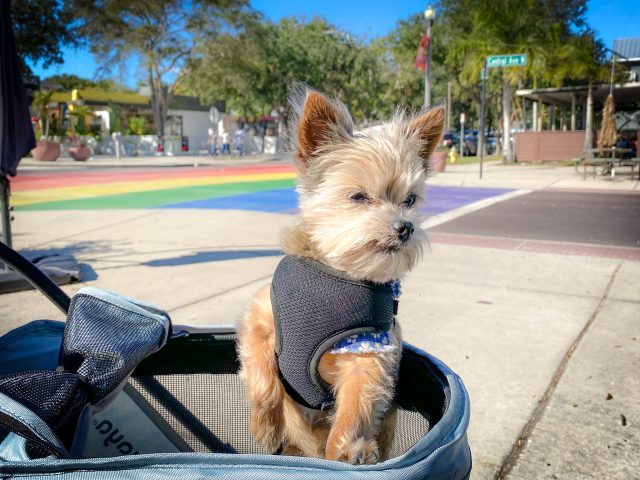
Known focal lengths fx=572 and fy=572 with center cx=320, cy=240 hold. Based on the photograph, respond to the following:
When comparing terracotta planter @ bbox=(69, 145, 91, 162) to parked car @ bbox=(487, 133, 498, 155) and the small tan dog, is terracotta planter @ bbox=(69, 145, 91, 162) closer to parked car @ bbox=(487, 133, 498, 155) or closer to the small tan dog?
parked car @ bbox=(487, 133, 498, 155)

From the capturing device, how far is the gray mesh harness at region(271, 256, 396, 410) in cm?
171

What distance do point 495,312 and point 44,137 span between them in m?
36.5

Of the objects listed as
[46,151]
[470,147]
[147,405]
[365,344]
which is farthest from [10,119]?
[470,147]

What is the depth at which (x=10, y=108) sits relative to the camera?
4.62 meters

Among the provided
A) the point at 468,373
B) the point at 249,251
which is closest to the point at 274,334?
the point at 468,373

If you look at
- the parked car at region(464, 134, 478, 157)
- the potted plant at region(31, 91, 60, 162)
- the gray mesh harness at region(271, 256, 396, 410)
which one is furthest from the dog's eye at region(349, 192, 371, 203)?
the parked car at region(464, 134, 478, 157)

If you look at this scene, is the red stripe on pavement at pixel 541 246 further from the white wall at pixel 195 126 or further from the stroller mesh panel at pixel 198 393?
the white wall at pixel 195 126

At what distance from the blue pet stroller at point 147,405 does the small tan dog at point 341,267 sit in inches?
7.3

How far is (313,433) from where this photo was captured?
1956 millimetres

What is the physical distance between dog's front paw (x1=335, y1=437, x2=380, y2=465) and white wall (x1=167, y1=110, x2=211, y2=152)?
5959 cm

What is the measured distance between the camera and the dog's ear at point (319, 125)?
73.0 inches

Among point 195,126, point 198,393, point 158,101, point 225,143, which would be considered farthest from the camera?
point 195,126

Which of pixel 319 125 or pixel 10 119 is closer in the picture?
pixel 319 125

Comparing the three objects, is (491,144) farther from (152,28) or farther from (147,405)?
(147,405)
